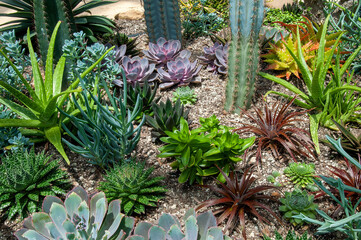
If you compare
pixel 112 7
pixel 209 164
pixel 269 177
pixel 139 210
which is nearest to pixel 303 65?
pixel 269 177

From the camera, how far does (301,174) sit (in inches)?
88.1

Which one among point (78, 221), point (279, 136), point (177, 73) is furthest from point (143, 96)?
point (78, 221)

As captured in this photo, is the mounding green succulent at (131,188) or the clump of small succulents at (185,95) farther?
the clump of small succulents at (185,95)

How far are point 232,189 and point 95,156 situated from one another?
0.95 m

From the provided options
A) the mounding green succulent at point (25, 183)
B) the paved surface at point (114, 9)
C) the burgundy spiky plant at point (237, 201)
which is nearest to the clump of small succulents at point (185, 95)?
the burgundy spiky plant at point (237, 201)

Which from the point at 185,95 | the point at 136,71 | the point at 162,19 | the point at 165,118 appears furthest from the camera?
the point at 162,19

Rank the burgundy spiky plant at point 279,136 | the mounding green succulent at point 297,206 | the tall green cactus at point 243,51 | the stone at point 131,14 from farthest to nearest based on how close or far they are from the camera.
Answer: the stone at point 131,14
the tall green cactus at point 243,51
the burgundy spiky plant at point 279,136
the mounding green succulent at point 297,206

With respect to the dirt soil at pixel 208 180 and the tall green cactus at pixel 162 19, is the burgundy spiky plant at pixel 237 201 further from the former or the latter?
the tall green cactus at pixel 162 19

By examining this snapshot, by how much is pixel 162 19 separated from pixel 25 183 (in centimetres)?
231

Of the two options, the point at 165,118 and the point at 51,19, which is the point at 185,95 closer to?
the point at 165,118

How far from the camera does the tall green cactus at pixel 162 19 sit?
352 centimetres

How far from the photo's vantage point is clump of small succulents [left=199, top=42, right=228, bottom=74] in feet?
10.8

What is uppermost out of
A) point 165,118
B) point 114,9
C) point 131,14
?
point 114,9

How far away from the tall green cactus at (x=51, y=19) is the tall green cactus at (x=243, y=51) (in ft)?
5.38
